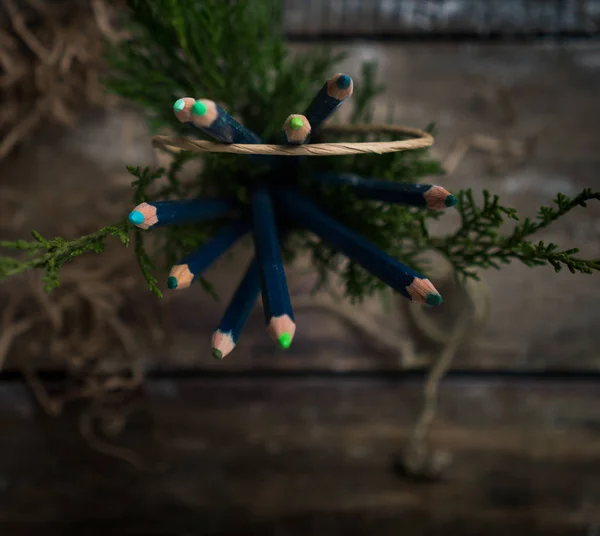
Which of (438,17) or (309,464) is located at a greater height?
(438,17)

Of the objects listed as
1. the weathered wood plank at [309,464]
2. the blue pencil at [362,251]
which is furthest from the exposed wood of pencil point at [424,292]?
the weathered wood plank at [309,464]

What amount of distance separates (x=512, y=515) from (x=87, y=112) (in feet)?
1.41

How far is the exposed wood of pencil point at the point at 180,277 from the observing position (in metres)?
0.16

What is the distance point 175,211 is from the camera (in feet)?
0.53

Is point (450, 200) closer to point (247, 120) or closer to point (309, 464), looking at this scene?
point (247, 120)

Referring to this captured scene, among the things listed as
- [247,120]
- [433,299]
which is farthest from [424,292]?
[247,120]

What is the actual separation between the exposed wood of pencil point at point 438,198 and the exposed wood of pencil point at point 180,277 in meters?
Result: 0.09

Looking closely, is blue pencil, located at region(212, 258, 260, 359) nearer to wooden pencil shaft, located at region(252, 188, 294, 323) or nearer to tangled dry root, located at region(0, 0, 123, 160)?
wooden pencil shaft, located at region(252, 188, 294, 323)

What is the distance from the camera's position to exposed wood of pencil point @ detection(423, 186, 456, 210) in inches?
6.4

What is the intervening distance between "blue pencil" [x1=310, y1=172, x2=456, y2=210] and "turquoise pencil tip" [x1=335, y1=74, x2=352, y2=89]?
52 millimetres

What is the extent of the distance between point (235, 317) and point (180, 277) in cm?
3

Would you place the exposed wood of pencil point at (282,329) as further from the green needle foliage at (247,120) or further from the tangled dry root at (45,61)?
the tangled dry root at (45,61)

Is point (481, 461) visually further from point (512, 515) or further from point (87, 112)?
point (87, 112)

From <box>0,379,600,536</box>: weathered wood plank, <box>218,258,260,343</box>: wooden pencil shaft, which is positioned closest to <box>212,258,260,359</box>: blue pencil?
<box>218,258,260,343</box>: wooden pencil shaft
